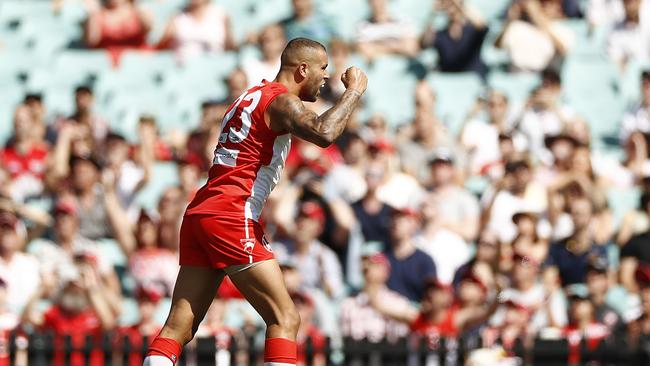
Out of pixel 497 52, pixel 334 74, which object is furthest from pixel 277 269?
pixel 497 52

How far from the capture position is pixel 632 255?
13.5 metres

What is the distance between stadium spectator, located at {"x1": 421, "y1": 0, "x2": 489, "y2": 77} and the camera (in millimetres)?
16281

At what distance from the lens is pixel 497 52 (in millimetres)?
16578

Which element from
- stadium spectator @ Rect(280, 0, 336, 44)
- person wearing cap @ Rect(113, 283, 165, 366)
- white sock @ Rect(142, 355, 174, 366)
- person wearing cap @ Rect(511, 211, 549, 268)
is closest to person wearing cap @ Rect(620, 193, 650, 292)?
person wearing cap @ Rect(511, 211, 549, 268)

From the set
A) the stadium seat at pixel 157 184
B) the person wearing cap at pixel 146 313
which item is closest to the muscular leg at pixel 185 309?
the person wearing cap at pixel 146 313

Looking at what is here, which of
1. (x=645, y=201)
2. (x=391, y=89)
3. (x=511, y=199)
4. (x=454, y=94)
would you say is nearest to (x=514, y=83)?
(x=454, y=94)

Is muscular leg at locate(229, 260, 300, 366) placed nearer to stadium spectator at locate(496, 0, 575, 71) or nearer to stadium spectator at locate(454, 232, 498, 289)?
stadium spectator at locate(454, 232, 498, 289)

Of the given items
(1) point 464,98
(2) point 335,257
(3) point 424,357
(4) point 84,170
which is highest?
(1) point 464,98

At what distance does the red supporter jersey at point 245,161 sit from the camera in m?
8.47

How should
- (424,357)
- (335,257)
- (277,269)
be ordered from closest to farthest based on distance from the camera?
(277,269) → (424,357) → (335,257)

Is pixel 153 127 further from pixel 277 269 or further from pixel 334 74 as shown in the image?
pixel 277 269

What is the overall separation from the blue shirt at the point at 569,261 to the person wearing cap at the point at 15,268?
4.21 meters

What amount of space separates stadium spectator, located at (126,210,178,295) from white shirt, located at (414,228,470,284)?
2.04 metres

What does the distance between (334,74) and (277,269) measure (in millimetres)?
7289
